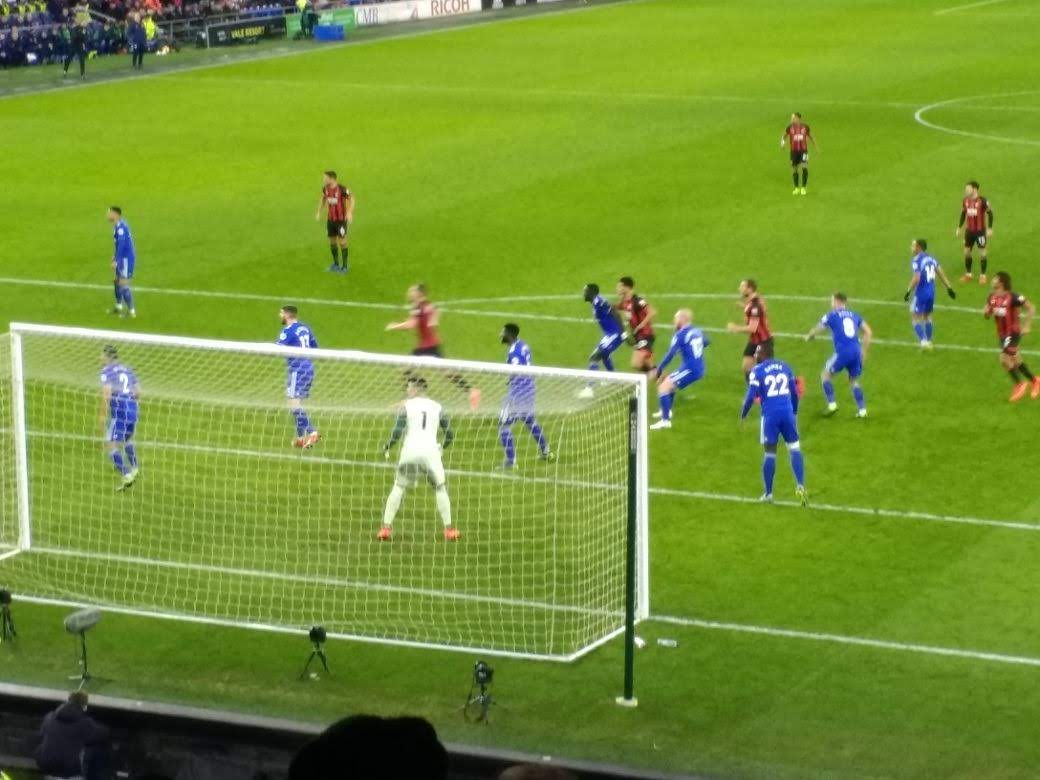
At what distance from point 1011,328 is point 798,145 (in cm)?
1403

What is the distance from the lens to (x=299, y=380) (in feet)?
66.2

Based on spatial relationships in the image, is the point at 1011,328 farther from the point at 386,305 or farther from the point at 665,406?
the point at 386,305

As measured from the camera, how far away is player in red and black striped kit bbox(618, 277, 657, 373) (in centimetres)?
2464

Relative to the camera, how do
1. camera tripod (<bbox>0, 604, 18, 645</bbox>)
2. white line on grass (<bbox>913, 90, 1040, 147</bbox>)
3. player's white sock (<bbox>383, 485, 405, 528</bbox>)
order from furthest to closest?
white line on grass (<bbox>913, 90, 1040, 147</bbox>) < player's white sock (<bbox>383, 485, 405, 528</bbox>) < camera tripod (<bbox>0, 604, 18, 645</bbox>)

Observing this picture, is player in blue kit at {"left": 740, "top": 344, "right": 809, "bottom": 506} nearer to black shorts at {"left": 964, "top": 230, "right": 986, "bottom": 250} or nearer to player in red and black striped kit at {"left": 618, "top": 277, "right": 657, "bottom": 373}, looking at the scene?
player in red and black striped kit at {"left": 618, "top": 277, "right": 657, "bottom": 373}

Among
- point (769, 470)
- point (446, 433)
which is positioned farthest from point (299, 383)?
point (769, 470)

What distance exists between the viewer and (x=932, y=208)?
3759cm

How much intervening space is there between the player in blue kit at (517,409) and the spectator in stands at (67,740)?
20.7 feet

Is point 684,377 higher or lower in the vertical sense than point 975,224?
lower

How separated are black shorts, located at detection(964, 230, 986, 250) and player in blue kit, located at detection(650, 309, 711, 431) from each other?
856cm

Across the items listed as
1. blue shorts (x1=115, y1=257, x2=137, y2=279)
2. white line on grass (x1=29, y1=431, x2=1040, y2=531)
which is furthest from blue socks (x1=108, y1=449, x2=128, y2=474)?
blue shorts (x1=115, y1=257, x2=137, y2=279)

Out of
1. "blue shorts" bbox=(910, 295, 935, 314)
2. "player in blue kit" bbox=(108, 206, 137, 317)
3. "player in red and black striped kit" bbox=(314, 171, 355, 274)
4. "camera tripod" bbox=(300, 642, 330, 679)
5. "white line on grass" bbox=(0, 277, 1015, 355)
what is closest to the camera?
"camera tripod" bbox=(300, 642, 330, 679)

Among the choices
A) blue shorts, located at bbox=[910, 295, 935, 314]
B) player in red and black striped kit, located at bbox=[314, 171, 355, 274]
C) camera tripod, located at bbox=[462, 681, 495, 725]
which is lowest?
camera tripod, located at bbox=[462, 681, 495, 725]

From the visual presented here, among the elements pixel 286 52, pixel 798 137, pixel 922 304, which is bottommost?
pixel 922 304
